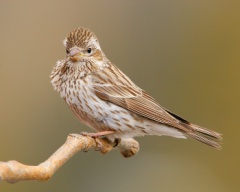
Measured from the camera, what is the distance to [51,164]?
3.84 m

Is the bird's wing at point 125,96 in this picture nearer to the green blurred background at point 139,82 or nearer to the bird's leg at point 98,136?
the bird's leg at point 98,136

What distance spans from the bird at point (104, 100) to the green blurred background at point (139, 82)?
2.01 m

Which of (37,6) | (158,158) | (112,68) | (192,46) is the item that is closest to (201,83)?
(192,46)

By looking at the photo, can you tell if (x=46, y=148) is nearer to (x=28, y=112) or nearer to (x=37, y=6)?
(x=28, y=112)

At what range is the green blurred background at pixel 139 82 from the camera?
8000 millimetres

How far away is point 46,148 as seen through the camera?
8.53 meters

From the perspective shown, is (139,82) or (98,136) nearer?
(98,136)

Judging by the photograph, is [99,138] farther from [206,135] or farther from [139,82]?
[139,82]

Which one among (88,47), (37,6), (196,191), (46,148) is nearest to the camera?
(88,47)

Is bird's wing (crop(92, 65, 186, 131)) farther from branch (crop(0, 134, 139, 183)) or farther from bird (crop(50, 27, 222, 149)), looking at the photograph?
branch (crop(0, 134, 139, 183))

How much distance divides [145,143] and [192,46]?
4.60 ft

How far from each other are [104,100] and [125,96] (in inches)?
7.9

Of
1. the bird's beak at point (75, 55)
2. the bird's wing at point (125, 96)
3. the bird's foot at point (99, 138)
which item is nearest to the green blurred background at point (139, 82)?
the bird's wing at point (125, 96)

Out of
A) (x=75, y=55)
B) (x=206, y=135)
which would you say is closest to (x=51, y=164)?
(x=75, y=55)
